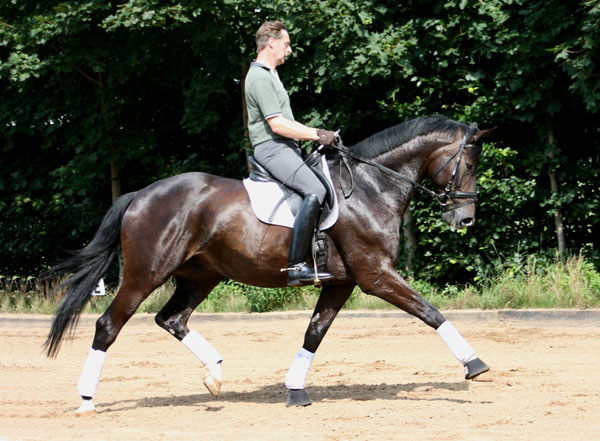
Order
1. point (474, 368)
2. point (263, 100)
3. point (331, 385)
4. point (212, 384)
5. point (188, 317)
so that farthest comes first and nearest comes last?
point (331, 385) < point (188, 317) < point (212, 384) < point (263, 100) < point (474, 368)

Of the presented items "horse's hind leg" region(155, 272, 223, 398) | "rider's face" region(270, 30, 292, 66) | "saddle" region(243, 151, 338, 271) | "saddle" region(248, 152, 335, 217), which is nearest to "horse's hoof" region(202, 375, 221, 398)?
"horse's hind leg" region(155, 272, 223, 398)

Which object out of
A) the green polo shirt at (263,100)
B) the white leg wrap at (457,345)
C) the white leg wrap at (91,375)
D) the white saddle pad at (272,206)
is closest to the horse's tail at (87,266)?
the white leg wrap at (91,375)

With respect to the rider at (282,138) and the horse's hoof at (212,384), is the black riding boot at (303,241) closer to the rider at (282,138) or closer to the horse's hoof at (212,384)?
the rider at (282,138)

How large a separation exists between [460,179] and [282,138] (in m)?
1.60

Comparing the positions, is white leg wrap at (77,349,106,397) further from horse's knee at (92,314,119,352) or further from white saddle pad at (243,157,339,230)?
white saddle pad at (243,157,339,230)

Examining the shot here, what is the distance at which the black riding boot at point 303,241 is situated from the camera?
6.73m

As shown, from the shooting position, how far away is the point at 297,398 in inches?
275

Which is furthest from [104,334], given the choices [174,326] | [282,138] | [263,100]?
[263,100]

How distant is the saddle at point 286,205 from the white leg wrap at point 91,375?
1841 mm

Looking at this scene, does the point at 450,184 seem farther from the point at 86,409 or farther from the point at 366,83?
the point at 366,83

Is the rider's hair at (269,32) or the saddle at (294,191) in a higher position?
the rider's hair at (269,32)

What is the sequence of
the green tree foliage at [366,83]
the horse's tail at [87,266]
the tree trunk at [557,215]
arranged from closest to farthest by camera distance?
1. the horse's tail at [87,266]
2. the green tree foliage at [366,83]
3. the tree trunk at [557,215]

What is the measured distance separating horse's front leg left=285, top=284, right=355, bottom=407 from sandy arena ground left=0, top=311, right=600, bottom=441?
0.17 meters

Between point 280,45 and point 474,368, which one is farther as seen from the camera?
point 280,45
